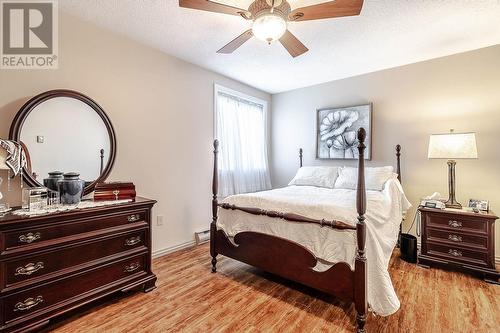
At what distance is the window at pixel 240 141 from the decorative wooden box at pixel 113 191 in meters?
1.58

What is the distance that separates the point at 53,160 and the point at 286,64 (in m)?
2.82

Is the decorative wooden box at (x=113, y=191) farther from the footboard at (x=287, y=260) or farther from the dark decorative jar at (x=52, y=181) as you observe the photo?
the footboard at (x=287, y=260)

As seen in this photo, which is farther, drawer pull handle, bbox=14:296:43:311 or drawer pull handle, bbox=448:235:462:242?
drawer pull handle, bbox=448:235:462:242

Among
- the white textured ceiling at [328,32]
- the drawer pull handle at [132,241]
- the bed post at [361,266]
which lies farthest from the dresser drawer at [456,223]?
the drawer pull handle at [132,241]

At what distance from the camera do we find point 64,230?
1.70m

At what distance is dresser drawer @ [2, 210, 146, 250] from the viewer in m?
1.52

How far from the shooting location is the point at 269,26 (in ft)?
5.59

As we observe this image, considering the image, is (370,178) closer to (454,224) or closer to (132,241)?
(454,224)

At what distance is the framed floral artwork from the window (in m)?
1.03

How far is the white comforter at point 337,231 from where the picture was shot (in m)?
1.67

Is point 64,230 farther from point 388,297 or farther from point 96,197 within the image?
point 388,297

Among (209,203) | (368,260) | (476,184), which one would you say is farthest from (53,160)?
(476,184)

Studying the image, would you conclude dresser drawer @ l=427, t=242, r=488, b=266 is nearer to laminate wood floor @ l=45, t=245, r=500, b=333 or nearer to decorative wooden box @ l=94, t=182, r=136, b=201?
laminate wood floor @ l=45, t=245, r=500, b=333

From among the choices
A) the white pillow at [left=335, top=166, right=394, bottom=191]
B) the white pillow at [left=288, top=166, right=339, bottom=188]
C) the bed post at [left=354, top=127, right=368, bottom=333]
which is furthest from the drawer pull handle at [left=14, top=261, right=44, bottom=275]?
the white pillow at [left=335, top=166, right=394, bottom=191]
